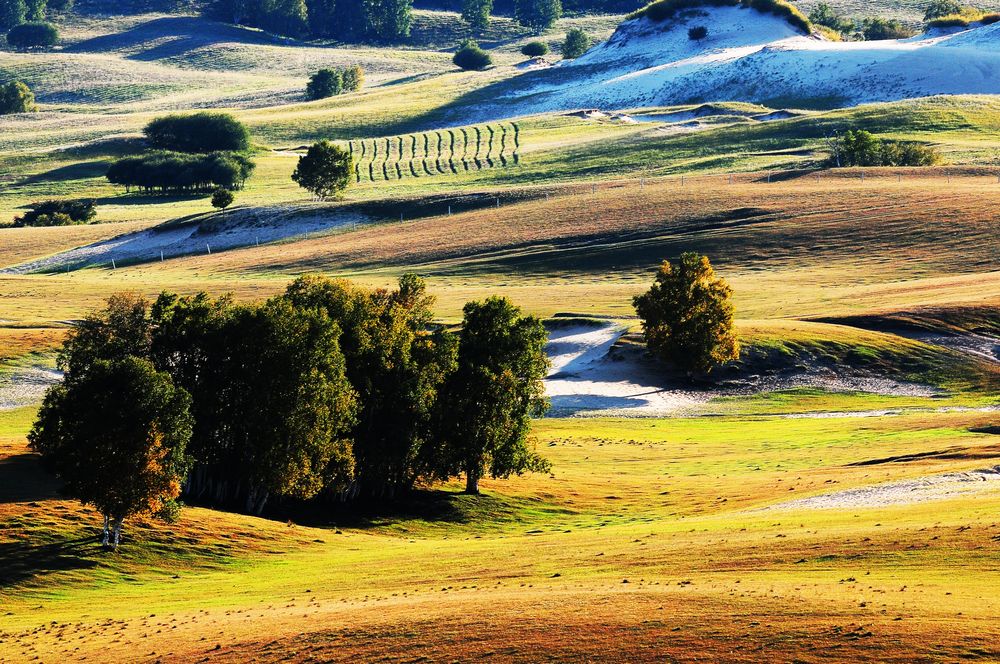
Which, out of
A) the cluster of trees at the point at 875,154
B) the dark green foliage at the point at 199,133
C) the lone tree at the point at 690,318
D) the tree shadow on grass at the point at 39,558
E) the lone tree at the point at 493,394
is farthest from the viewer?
the dark green foliage at the point at 199,133

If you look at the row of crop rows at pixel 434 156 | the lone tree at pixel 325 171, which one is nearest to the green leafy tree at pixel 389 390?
the lone tree at pixel 325 171

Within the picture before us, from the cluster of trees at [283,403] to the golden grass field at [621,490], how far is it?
1929mm

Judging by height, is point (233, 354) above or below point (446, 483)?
above

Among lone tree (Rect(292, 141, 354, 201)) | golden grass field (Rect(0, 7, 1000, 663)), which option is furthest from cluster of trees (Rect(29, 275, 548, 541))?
lone tree (Rect(292, 141, 354, 201))

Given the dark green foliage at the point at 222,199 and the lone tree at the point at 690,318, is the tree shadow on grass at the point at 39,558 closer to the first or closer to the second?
the lone tree at the point at 690,318

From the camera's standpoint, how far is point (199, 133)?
19375 centimetres

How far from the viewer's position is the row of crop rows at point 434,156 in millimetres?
176500

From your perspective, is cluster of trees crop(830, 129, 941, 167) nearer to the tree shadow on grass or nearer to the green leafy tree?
the green leafy tree

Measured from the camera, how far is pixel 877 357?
7838cm

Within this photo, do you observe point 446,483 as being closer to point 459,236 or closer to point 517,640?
point 517,640

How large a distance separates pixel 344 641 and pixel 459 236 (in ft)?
315

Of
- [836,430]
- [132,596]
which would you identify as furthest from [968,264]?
[132,596]

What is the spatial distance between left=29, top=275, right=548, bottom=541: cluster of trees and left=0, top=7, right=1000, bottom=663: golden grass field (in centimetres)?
193

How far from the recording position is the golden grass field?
29.0 metres
